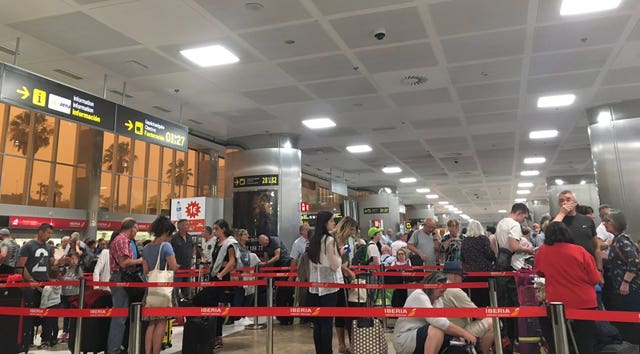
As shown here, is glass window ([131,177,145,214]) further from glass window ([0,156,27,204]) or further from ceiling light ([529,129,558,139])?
ceiling light ([529,129,558,139])

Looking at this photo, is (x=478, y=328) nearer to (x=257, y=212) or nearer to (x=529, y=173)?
(x=257, y=212)

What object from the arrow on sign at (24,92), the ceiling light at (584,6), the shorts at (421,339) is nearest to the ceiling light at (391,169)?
the ceiling light at (584,6)

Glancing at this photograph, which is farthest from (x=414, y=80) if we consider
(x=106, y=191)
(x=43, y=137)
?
(x=43, y=137)

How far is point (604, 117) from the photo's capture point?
9.24 m

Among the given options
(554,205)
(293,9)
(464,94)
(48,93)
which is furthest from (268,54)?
(554,205)

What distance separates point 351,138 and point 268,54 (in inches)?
226

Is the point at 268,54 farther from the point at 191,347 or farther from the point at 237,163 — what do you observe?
the point at 237,163

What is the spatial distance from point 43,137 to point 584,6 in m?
16.3

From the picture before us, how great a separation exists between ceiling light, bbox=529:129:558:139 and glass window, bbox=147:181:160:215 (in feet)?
48.6

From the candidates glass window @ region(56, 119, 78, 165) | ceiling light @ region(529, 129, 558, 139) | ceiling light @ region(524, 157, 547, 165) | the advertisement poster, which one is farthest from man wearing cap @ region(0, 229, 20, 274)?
ceiling light @ region(524, 157, 547, 165)

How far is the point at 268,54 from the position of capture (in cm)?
645

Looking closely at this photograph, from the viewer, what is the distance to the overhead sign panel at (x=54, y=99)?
18.1 feet

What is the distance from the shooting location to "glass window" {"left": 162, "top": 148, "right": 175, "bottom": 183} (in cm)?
1960

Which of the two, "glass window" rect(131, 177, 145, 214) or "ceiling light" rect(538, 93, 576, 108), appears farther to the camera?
"glass window" rect(131, 177, 145, 214)
